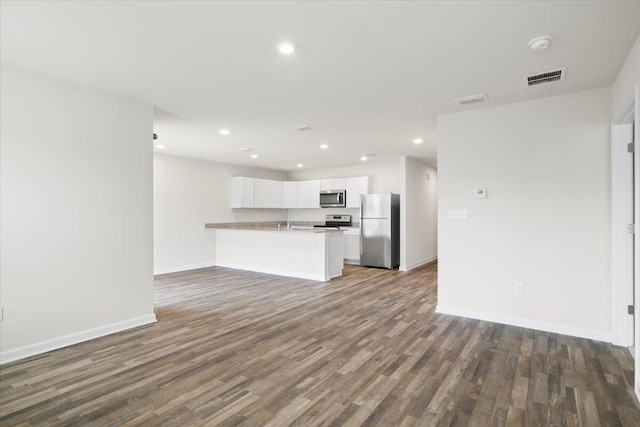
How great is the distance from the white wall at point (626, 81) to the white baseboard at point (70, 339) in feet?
15.8

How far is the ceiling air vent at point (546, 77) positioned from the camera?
2.87 meters

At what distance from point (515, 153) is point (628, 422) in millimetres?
2531

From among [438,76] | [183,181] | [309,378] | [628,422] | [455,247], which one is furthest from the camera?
[183,181]

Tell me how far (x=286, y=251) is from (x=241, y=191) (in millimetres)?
2303

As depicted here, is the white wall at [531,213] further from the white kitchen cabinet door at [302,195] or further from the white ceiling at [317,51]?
the white kitchen cabinet door at [302,195]

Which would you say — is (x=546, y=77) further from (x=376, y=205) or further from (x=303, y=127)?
(x=376, y=205)

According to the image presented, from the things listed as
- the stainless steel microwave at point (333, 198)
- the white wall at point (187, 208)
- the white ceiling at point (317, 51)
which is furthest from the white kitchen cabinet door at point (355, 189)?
the white ceiling at point (317, 51)

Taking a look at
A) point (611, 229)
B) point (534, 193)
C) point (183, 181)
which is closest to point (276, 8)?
point (534, 193)

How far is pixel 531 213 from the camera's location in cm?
353

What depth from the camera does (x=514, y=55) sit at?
257cm

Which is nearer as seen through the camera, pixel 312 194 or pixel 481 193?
pixel 481 193

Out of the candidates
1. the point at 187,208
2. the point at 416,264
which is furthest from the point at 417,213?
the point at 187,208

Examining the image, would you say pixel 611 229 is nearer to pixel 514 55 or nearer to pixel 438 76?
pixel 514 55

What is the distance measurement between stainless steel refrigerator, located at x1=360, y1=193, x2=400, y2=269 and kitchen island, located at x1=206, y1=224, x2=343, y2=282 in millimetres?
1216
